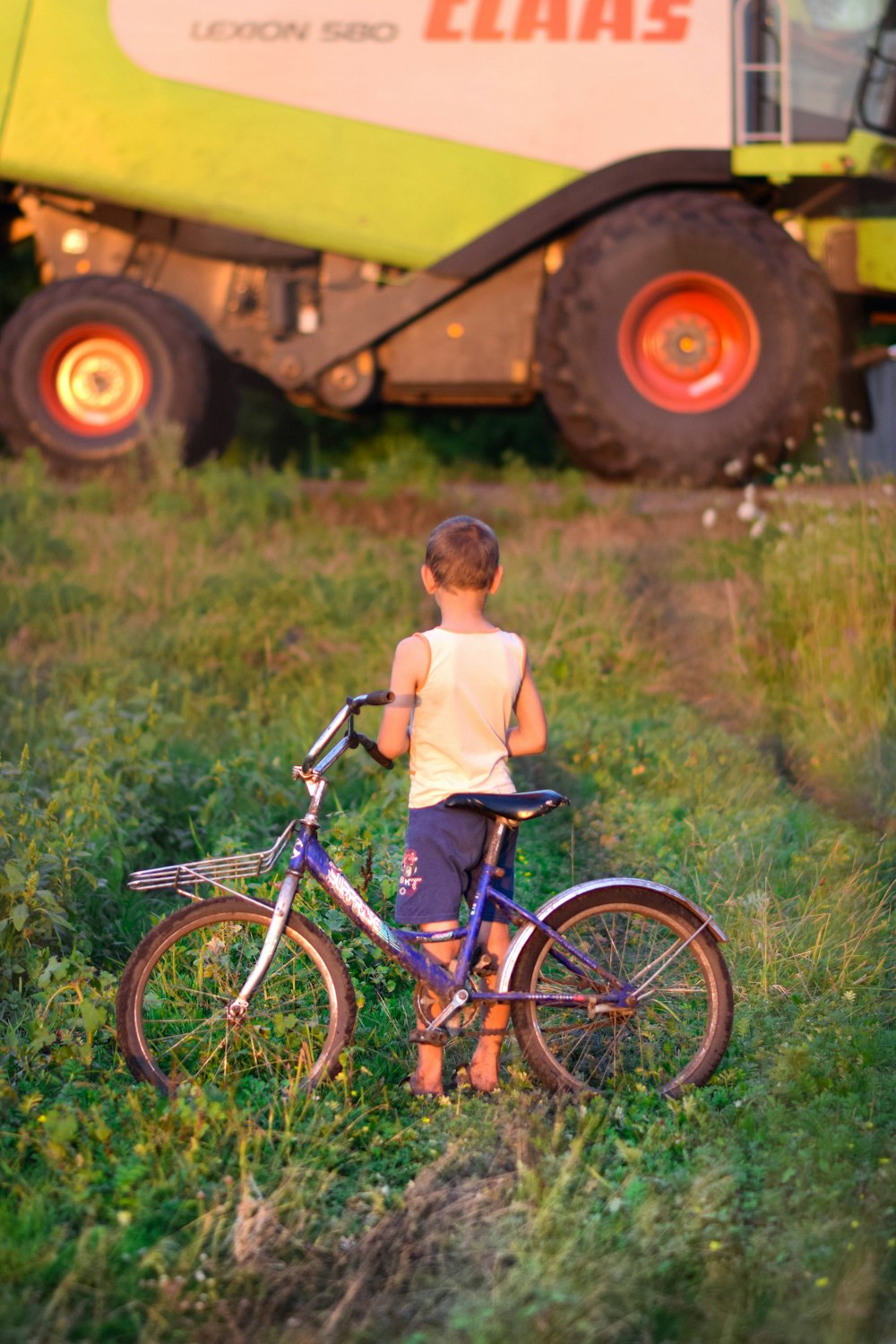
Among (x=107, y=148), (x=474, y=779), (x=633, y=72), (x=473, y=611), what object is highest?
(x=633, y=72)

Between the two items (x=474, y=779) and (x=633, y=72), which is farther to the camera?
(x=633, y=72)

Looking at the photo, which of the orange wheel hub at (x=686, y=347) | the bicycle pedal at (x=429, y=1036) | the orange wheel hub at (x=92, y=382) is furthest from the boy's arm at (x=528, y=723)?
the orange wheel hub at (x=92, y=382)

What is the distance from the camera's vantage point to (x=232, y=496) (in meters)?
8.75

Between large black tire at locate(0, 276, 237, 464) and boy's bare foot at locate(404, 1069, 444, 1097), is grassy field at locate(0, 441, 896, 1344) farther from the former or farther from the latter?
large black tire at locate(0, 276, 237, 464)

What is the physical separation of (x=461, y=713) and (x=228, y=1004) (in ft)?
3.18

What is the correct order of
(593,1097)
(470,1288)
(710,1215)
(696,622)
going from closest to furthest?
(470,1288) → (710,1215) → (593,1097) → (696,622)

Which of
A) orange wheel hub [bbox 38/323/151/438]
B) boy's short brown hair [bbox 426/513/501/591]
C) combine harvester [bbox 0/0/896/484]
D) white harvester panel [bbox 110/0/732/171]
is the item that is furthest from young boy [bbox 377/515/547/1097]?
orange wheel hub [bbox 38/323/151/438]

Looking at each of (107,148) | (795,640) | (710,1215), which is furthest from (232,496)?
(710,1215)

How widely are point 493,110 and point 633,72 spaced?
849mm

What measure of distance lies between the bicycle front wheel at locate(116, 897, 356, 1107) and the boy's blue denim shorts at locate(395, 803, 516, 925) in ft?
0.78

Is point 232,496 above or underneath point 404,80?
underneath

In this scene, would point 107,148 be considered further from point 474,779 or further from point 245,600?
point 474,779

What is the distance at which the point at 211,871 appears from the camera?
3584 millimetres

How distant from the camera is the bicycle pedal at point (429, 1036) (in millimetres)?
3506
